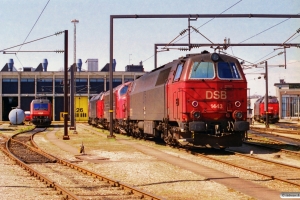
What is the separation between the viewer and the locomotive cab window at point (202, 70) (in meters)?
18.5

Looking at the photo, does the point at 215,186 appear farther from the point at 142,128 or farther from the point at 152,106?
the point at 142,128

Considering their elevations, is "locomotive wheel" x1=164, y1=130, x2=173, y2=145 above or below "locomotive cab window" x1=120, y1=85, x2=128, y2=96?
below

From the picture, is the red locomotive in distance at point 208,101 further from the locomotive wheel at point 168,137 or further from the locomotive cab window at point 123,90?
the locomotive cab window at point 123,90

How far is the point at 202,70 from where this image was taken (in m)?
18.7

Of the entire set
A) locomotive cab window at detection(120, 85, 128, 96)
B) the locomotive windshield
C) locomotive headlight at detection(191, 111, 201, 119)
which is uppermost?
locomotive cab window at detection(120, 85, 128, 96)

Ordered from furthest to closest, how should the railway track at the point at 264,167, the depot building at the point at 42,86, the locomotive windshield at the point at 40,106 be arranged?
the depot building at the point at 42,86 < the locomotive windshield at the point at 40,106 < the railway track at the point at 264,167

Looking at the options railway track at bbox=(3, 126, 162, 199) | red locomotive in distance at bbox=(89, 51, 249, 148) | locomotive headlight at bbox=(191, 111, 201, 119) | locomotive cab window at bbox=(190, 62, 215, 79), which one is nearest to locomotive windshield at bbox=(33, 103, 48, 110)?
red locomotive in distance at bbox=(89, 51, 249, 148)

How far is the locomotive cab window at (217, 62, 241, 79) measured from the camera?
61.4 ft

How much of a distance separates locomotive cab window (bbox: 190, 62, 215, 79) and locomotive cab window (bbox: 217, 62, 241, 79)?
12.6 inches

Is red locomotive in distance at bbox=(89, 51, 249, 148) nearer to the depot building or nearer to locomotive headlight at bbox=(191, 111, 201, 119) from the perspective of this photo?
locomotive headlight at bbox=(191, 111, 201, 119)

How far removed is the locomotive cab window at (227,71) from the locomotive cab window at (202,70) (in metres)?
0.32

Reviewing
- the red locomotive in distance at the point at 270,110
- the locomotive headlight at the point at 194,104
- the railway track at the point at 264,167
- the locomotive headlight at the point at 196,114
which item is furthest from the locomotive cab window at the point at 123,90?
the red locomotive in distance at the point at 270,110

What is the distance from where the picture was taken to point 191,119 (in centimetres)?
1809

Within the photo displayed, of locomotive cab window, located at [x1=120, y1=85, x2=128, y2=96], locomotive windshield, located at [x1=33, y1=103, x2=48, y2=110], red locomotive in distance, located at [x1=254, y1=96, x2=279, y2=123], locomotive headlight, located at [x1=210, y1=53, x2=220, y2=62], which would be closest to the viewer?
locomotive headlight, located at [x1=210, y1=53, x2=220, y2=62]
